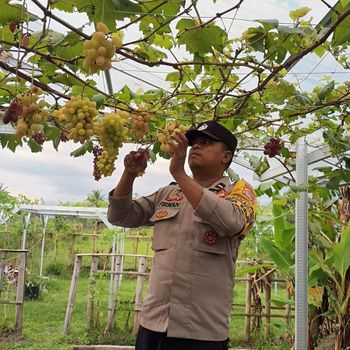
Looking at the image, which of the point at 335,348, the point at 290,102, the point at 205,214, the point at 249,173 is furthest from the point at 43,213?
the point at 205,214

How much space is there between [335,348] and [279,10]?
2.49 metres

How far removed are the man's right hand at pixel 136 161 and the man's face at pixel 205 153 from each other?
0.19 m

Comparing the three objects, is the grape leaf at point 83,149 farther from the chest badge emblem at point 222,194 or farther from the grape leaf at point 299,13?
the grape leaf at point 299,13

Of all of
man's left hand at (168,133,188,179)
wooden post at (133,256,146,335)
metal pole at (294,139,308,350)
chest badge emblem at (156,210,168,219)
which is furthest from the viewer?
wooden post at (133,256,146,335)

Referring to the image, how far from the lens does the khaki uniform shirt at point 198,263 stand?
1.63 m

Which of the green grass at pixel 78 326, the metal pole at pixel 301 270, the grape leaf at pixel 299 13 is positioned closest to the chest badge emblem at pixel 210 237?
the grape leaf at pixel 299 13

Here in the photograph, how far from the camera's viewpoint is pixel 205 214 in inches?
62.0

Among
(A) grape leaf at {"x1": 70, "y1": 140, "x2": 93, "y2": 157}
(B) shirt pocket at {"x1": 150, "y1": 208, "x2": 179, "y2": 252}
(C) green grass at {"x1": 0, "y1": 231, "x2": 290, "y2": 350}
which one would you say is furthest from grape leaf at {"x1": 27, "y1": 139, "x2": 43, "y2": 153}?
(C) green grass at {"x1": 0, "y1": 231, "x2": 290, "y2": 350}

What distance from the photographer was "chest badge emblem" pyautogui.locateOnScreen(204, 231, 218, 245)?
5.59 ft

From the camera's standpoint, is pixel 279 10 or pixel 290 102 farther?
pixel 290 102

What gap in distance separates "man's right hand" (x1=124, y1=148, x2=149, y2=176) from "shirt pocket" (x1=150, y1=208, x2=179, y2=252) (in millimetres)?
185

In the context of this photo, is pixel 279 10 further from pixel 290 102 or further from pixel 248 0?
pixel 290 102

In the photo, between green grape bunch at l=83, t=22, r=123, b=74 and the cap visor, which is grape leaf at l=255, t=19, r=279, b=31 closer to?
the cap visor

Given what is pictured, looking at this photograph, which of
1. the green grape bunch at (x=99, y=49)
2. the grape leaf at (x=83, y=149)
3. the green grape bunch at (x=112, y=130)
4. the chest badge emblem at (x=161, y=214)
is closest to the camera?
the green grape bunch at (x=99, y=49)
